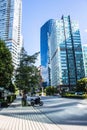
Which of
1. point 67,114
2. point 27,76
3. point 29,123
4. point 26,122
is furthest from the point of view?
point 27,76

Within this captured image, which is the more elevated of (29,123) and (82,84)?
(82,84)

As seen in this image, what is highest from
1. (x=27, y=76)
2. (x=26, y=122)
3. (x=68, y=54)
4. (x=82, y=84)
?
(x=68, y=54)

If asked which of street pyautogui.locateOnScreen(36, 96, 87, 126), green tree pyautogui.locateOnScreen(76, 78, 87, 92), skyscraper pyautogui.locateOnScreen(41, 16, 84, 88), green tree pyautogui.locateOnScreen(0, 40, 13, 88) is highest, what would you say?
skyscraper pyautogui.locateOnScreen(41, 16, 84, 88)

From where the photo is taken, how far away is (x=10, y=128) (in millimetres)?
10320

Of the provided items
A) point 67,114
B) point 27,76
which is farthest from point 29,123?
point 27,76

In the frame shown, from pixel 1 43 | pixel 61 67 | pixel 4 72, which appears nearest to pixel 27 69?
pixel 4 72

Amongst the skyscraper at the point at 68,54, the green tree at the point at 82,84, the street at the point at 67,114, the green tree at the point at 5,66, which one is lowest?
the street at the point at 67,114

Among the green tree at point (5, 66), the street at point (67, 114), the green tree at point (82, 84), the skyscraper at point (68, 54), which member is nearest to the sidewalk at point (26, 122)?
the street at point (67, 114)

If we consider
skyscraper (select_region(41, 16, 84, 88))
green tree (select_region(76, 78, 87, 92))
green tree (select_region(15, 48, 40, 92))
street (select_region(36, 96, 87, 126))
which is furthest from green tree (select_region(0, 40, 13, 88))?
skyscraper (select_region(41, 16, 84, 88))

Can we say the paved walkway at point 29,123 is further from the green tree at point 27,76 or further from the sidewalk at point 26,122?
the green tree at point 27,76

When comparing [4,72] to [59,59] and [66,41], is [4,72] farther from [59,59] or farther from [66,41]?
[66,41]

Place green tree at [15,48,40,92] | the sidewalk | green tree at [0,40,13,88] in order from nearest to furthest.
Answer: the sidewalk, green tree at [15,48,40,92], green tree at [0,40,13,88]

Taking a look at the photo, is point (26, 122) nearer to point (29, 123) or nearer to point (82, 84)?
point (29, 123)

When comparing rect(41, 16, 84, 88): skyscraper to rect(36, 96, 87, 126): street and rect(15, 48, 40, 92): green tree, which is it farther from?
rect(36, 96, 87, 126): street
